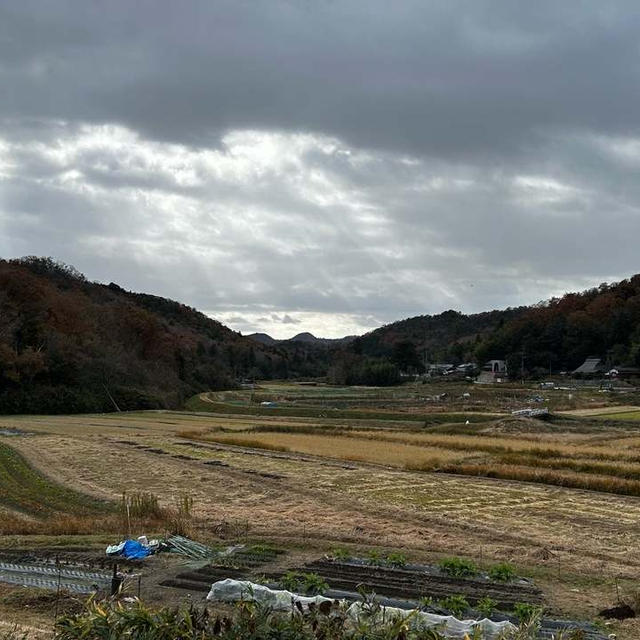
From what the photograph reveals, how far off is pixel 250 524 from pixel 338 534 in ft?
7.90

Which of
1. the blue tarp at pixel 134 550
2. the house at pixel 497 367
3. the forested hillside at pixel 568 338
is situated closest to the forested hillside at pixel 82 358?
the forested hillside at pixel 568 338

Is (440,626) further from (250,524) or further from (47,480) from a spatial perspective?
(47,480)

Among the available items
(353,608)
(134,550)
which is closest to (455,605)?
(353,608)

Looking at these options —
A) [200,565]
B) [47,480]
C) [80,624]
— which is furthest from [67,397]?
[80,624]

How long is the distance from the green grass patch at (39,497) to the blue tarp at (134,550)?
641 cm

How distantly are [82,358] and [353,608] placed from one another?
62.8 meters

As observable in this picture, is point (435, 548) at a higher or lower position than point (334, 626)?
lower

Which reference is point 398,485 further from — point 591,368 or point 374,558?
point 591,368

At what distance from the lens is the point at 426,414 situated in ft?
175

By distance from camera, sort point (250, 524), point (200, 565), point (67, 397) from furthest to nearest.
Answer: point (67, 397)
point (250, 524)
point (200, 565)

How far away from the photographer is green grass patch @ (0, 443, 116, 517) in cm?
1877

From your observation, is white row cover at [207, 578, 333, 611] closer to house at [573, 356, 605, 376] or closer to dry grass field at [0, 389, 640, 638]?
dry grass field at [0, 389, 640, 638]

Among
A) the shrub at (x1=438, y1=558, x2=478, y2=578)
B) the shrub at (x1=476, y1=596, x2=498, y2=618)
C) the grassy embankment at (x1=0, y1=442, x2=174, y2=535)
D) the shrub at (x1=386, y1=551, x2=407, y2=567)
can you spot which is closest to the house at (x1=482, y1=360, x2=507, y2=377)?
the grassy embankment at (x1=0, y1=442, x2=174, y2=535)

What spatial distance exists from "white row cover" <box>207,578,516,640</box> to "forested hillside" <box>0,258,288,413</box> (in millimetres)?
53859
